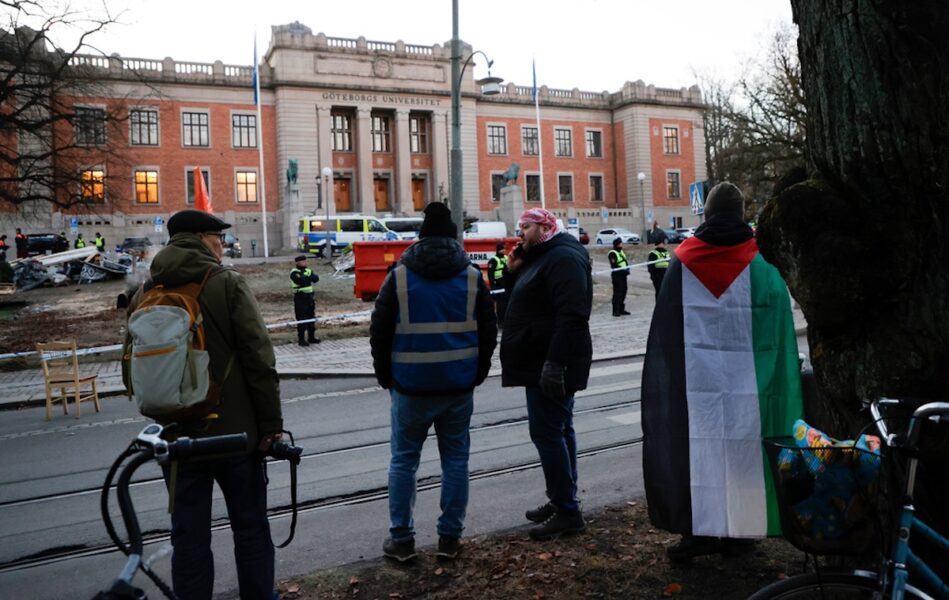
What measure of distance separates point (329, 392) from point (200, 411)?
25.1 ft

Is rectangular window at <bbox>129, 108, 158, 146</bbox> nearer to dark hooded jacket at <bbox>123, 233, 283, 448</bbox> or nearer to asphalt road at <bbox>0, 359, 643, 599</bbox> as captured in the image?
asphalt road at <bbox>0, 359, 643, 599</bbox>

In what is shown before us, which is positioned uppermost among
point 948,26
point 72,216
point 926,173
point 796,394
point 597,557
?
point 72,216

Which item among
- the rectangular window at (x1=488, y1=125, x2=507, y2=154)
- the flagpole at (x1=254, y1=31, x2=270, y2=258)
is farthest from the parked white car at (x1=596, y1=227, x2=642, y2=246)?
the flagpole at (x1=254, y1=31, x2=270, y2=258)

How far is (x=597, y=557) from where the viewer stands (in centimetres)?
429

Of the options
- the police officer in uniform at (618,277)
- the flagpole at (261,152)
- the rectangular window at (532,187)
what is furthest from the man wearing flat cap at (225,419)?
the rectangular window at (532,187)

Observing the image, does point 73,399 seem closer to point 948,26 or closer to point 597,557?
point 597,557

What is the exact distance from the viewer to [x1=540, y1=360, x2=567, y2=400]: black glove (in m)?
4.48

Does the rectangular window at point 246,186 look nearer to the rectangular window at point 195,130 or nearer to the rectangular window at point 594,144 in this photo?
the rectangular window at point 195,130

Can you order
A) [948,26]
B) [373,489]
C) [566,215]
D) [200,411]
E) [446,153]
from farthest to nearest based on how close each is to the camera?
[566,215]
[446,153]
[373,489]
[200,411]
[948,26]

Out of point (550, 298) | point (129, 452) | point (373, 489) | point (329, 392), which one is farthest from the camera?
point (329, 392)

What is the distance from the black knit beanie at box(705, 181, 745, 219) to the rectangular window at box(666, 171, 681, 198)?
63.6 meters

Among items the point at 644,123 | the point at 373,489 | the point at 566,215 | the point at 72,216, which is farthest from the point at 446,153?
the point at 373,489

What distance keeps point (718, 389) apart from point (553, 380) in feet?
3.24

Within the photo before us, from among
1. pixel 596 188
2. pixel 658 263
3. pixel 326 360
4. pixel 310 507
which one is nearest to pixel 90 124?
pixel 326 360
